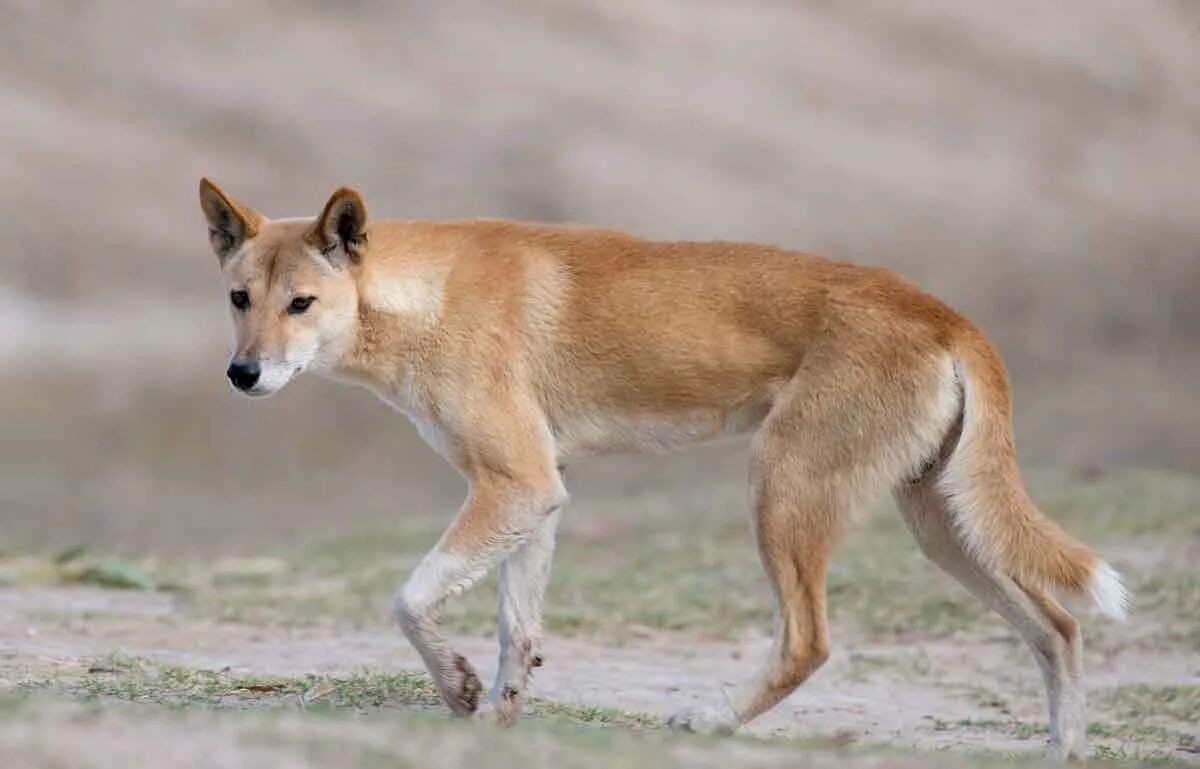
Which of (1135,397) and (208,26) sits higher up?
(208,26)

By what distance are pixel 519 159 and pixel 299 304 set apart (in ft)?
52.5

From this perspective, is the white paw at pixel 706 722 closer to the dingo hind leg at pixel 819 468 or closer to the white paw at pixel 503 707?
the dingo hind leg at pixel 819 468

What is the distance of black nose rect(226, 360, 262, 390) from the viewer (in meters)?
6.43

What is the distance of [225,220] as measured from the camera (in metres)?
6.88

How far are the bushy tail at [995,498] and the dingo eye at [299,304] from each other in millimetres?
2072

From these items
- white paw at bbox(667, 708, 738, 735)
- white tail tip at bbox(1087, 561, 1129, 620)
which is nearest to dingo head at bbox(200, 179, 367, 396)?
white paw at bbox(667, 708, 738, 735)

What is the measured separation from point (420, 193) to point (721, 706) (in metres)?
16.5

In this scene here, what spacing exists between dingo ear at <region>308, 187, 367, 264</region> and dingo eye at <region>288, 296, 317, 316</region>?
0.53 ft

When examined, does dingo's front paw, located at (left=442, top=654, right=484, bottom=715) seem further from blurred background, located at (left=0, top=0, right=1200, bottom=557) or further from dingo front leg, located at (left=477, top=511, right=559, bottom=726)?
blurred background, located at (left=0, top=0, right=1200, bottom=557)

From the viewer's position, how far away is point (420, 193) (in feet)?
73.1

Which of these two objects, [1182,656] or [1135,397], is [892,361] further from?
[1135,397]

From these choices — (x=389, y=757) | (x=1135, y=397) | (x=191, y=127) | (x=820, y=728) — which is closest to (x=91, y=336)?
(x=191, y=127)

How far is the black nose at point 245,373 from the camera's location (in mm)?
6430

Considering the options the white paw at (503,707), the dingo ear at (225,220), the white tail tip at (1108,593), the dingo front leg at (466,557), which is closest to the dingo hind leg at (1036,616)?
the white tail tip at (1108,593)
